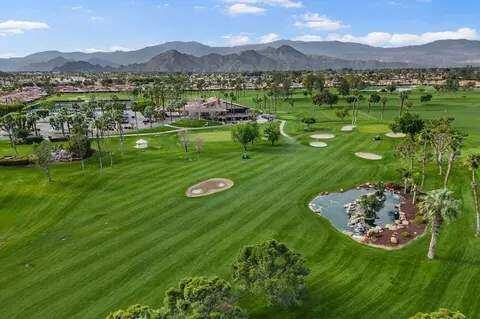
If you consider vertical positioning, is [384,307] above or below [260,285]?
below

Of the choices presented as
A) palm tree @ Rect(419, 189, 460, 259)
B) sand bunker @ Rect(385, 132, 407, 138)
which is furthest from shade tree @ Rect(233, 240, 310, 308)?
sand bunker @ Rect(385, 132, 407, 138)

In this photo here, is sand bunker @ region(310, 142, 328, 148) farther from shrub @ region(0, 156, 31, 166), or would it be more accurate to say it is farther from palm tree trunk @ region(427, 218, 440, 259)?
shrub @ region(0, 156, 31, 166)

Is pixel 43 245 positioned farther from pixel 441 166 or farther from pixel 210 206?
pixel 441 166

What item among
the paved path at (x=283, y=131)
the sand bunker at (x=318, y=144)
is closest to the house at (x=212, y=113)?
the paved path at (x=283, y=131)

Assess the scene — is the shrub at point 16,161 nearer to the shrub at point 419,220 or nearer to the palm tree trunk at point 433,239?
the shrub at point 419,220

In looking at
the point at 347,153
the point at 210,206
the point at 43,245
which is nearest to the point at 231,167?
the point at 210,206

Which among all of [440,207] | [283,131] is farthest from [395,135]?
[440,207]
